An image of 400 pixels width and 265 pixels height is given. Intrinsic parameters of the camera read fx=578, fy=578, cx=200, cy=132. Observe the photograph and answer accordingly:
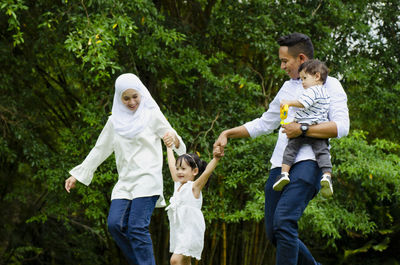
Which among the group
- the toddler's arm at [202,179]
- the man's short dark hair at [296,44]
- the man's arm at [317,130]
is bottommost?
the toddler's arm at [202,179]

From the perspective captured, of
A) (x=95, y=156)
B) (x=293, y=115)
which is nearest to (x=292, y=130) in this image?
(x=293, y=115)

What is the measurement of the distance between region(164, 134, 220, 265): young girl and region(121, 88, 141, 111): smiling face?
0.55 meters

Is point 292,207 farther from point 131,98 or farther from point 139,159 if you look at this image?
point 131,98

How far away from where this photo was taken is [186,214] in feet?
15.0

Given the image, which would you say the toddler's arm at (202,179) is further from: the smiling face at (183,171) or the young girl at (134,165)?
the young girl at (134,165)

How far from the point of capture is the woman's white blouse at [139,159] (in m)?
3.88

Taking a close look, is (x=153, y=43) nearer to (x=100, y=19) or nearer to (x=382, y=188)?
(x=100, y=19)

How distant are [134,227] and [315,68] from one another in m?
1.52

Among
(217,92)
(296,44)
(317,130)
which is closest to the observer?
(317,130)

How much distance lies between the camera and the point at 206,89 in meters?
7.68

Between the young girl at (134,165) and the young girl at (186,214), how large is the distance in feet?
1.42

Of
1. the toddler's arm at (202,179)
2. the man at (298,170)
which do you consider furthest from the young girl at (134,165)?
the man at (298,170)

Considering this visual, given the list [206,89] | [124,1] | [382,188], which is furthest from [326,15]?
[124,1]

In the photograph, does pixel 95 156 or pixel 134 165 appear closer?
pixel 134 165
